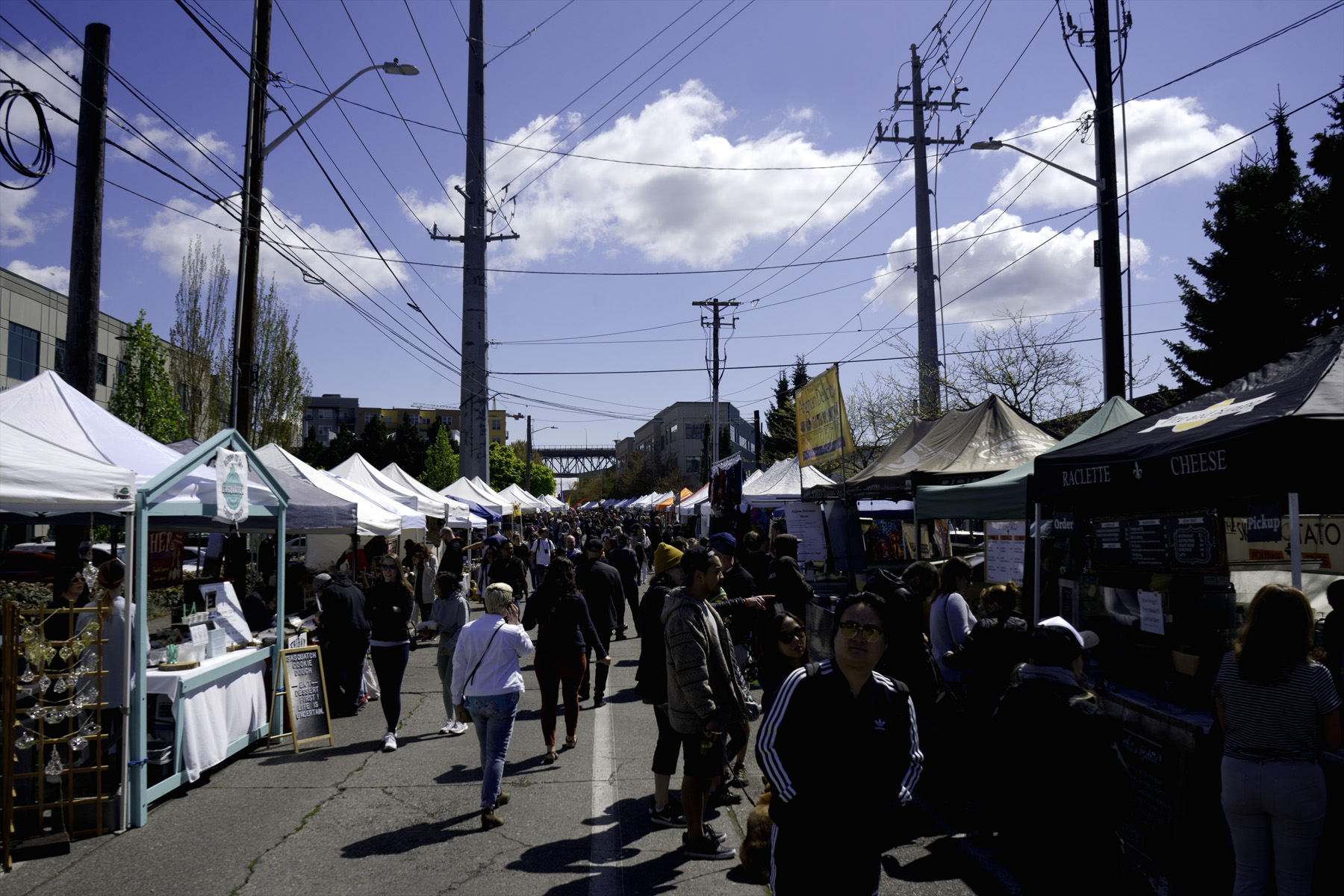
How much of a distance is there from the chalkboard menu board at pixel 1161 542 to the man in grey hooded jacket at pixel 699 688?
117 inches

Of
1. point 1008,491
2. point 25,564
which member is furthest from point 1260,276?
point 25,564

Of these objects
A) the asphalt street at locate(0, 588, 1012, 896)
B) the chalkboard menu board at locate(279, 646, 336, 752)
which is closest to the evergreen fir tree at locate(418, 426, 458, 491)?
the chalkboard menu board at locate(279, 646, 336, 752)

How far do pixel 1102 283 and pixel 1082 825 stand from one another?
31.9ft

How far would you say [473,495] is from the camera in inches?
1003

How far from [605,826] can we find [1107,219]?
10.1 metres

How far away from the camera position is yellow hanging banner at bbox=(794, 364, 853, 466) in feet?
41.8

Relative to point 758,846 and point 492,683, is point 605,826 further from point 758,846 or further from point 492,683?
point 758,846

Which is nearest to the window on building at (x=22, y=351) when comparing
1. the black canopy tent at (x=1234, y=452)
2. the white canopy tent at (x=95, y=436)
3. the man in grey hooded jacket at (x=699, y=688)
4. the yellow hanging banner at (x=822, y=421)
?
the yellow hanging banner at (x=822, y=421)

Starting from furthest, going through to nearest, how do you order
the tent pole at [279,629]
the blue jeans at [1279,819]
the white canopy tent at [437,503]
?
the white canopy tent at [437,503]
the tent pole at [279,629]
the blue jeans at [1279,819]

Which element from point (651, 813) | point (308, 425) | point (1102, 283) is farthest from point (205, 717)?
point (308, 425)

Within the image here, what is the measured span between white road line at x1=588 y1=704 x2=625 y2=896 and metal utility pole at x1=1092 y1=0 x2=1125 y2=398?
7525mm

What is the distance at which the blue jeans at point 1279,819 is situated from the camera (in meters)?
→ 3.53

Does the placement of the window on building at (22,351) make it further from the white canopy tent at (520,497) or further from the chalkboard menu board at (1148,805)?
the chalkboard menu board at (1148,805)

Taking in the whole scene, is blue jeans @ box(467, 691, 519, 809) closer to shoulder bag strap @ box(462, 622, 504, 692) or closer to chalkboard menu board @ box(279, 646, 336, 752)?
shoulder bag strap @ box(462, 622, 504, 692)
